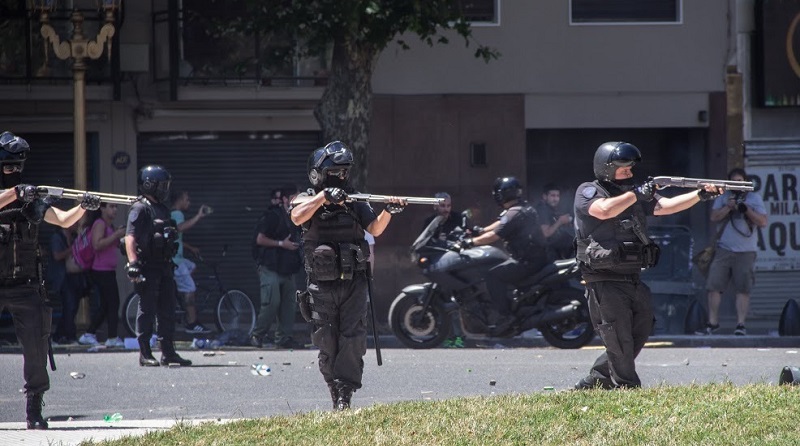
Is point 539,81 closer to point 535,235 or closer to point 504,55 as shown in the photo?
point 504,55

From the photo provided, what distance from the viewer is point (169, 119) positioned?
58.8 ft

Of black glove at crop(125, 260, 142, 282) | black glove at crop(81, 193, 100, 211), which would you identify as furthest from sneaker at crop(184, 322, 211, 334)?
black glove at crop(81, 193, 100, 211)

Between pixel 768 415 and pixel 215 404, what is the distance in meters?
4.25

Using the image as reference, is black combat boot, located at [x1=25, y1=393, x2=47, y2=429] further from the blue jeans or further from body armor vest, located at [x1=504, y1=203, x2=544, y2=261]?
body armor vest, located at [x1=504, y1=203, x2=544, y2=261]

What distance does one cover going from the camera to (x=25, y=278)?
27.2 ft

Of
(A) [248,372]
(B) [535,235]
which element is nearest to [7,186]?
(A) [248,372]

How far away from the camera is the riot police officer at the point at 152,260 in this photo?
11.9 meters

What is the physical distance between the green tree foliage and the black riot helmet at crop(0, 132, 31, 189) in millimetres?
7198

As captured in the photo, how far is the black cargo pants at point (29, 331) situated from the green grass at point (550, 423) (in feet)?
3.81

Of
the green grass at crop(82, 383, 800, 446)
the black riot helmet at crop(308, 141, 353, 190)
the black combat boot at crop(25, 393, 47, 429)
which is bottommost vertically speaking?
the black combat boot at crop(25, 393, 47, 429)

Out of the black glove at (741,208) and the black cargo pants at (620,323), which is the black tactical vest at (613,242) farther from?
the black glove at (741,208)

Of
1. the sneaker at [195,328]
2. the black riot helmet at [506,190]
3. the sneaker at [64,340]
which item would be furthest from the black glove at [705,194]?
the sneaker at [64,340]

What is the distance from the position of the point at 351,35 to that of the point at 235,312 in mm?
3523

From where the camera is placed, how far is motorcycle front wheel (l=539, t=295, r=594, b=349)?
13188 mm
